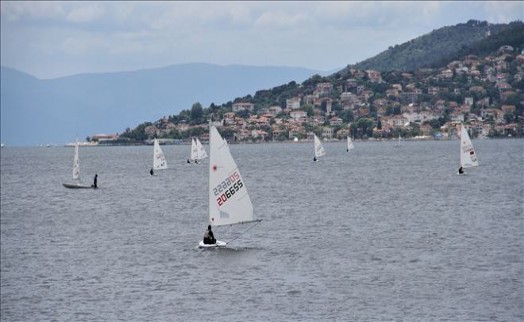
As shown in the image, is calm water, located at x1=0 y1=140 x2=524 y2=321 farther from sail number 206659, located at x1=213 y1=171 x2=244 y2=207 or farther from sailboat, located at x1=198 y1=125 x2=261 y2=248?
sail number 206659, located at x1=213 y1=171 x2=244 y2=207

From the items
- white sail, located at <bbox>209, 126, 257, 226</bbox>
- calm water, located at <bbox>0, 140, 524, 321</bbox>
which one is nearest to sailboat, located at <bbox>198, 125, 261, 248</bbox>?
white sail, located at <bbox>209, 126, 257, 226</bbox>

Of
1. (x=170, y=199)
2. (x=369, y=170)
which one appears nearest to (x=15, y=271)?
(x=170, y=199)

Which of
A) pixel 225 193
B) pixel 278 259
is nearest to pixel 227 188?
pixel 225 193

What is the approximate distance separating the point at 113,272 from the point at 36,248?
1157cm

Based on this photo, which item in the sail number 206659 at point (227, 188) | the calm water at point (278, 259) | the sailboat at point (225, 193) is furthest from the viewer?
the sail number 206659 at point (227, 188)

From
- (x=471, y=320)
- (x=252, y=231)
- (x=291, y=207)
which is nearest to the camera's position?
(x=471, y=320)

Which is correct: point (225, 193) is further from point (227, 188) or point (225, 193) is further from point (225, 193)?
point (227, 188)

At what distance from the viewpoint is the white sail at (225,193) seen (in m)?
55.4

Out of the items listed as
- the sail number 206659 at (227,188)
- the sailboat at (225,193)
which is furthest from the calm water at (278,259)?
the sail number 206659 at (227,188)

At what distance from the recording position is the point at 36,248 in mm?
62562

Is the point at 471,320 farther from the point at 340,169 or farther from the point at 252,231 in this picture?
the point at 340,169

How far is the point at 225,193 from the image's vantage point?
55.8 metres

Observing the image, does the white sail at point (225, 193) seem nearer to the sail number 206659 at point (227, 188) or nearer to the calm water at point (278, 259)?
the sail number 206659 at point (227, 188)

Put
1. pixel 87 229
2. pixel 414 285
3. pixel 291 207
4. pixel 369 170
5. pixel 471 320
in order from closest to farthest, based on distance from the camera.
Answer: pixel 471 320 < pixel 414 285 < pixel 87 229 < pixel 291 207 < pixel 369 170
